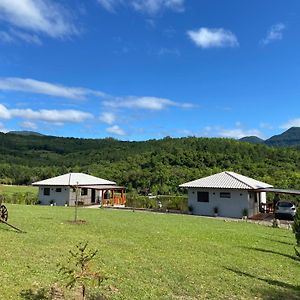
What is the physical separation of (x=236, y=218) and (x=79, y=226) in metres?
16.9

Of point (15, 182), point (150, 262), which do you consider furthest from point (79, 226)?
point (15, 182)

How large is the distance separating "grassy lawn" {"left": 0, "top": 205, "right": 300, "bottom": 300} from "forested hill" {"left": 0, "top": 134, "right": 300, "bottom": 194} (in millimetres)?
33150

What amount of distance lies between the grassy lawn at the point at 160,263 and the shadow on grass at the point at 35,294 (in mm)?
112

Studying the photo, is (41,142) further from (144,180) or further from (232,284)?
(232,284)

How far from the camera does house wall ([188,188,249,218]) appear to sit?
106 ft

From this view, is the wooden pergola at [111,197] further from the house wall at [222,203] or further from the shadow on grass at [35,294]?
the shadow on grass at [35,294]

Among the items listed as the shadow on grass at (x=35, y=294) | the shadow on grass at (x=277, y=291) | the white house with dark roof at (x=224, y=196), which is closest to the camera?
the shadow on grass at (x=35, y=294)

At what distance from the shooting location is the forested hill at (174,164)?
5772cm

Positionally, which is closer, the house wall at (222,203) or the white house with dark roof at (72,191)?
the house wall at (222,203)

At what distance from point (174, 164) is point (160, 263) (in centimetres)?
5732

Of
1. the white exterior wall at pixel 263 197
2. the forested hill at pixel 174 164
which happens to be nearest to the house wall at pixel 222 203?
the white exterior wall at pixel 263 197

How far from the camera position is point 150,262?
1107 cm

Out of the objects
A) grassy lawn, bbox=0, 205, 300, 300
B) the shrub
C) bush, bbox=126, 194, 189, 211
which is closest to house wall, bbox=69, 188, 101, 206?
bush, bbox=126, 194, 189, 211

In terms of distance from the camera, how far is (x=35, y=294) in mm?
7402
